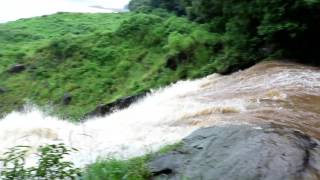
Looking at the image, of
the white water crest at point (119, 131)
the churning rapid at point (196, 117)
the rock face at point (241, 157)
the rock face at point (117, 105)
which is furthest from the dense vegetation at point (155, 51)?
the rock face at point (241, 157)

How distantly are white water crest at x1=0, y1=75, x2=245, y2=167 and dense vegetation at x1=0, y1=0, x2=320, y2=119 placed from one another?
11.6ft

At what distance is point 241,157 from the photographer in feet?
21.4

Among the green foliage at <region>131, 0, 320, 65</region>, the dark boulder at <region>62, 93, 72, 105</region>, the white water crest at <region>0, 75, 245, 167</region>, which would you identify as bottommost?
the dark boulder at <region>62, 93, 72, 105</region>

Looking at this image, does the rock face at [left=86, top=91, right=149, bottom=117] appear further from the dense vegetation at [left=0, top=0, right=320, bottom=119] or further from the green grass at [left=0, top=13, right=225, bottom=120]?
the green grass at [left=0, top=13, right=225, bottom=120]

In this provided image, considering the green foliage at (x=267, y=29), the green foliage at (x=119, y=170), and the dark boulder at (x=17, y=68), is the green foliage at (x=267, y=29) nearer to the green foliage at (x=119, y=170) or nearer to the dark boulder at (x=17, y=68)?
the green foliage at (x=119, y=170)

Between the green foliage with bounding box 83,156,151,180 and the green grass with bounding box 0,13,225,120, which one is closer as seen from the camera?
the green foliage with bounding box 83,156,151,180

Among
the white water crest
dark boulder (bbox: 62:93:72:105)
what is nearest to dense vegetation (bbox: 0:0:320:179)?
dark boulder (bbox: 62:93:72:105)

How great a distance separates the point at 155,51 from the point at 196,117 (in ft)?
37.6

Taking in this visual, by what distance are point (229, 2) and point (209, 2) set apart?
1823mm

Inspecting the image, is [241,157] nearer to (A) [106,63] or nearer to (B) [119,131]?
(B) [119,131]

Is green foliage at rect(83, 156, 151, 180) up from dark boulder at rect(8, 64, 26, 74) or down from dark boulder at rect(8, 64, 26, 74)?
up

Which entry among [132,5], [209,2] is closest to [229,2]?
[209,2]

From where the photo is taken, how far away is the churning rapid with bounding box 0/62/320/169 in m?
9.03

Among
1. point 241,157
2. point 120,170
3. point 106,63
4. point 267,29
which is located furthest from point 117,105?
point 120,170
